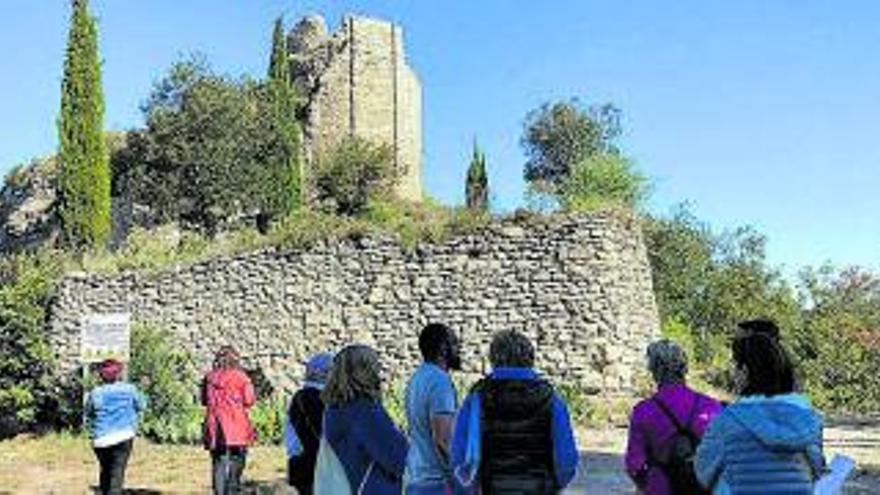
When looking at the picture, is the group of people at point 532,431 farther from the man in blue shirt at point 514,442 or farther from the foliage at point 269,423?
the foliage at point 269,423

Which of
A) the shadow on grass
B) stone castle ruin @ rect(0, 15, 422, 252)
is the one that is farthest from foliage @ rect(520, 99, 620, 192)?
the shadow on grass

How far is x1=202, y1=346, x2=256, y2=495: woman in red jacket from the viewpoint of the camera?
37.6 feet

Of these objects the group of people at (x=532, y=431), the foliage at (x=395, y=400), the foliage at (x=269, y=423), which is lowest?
the foliage at (x=269, y=423)

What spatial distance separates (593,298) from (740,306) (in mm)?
13363

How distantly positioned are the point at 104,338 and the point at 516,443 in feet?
45.1

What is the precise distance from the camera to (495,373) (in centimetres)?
590

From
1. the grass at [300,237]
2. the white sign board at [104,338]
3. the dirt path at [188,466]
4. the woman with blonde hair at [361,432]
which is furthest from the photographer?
the grass at [300,237]

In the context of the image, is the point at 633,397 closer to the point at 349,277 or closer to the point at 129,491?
the point at 349,277

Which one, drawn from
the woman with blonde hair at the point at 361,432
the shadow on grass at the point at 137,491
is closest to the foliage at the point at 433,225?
the shadow on grass at the point at 137,491

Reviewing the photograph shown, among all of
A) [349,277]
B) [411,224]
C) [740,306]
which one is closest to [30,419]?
[349,277]

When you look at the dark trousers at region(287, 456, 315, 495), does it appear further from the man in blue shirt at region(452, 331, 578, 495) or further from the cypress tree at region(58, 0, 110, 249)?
the cypress tree at region(58, 0, 110, 249)

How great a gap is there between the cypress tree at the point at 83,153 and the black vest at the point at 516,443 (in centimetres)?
2587

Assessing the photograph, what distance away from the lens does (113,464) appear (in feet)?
36.9

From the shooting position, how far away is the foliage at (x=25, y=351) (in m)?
21.3
